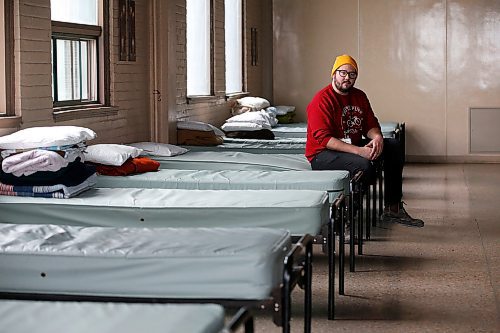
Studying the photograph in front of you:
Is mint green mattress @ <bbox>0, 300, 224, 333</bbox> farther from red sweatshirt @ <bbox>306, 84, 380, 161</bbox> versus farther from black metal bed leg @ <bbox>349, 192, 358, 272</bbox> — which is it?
red sweatshirt @ <bbox>306, 84, 380, 161</bbox>

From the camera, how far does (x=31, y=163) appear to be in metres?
4.97

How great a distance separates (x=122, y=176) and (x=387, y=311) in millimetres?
2019

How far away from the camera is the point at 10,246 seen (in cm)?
364

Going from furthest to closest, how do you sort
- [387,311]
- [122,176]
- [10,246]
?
1. [122,176]
2. [387,311]
3. [10,246]

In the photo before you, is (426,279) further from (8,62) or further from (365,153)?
(8,62)

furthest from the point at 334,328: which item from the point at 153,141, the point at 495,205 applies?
the point at 495,205

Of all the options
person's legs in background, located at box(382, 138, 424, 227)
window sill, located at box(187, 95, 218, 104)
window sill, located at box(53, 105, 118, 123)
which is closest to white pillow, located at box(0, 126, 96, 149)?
window sill, located at box(53, 105, 118, 123)

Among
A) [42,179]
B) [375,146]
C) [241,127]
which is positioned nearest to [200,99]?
[241,127]

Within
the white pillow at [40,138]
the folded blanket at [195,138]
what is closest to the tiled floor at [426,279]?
the white pillow at [40,138]

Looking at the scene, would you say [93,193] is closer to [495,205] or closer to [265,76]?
[495,205]

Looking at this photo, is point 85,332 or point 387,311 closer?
point 85,332

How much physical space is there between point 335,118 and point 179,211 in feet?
8.00

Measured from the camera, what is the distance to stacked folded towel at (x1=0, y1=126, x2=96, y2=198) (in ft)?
16.3

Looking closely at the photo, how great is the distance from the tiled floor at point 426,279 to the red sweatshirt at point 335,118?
0.79 meters
